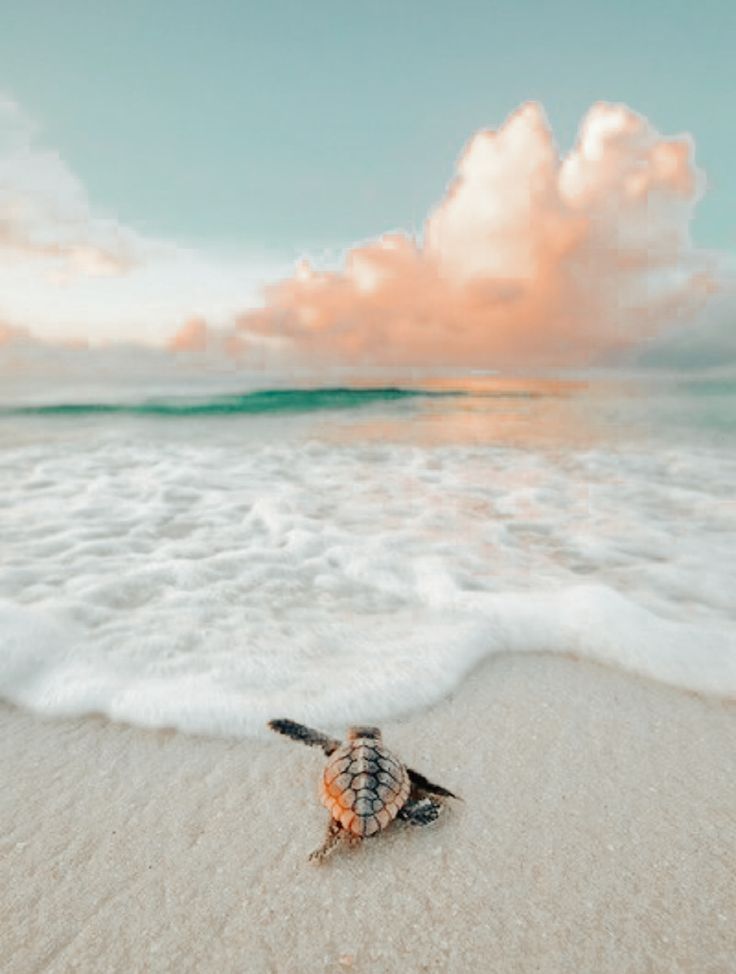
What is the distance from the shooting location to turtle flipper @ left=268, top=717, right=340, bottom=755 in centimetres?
261

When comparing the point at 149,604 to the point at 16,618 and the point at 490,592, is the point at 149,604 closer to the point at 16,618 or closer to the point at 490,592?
the point at 16,618

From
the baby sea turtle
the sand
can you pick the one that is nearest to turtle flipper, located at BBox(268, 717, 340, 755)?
the sand

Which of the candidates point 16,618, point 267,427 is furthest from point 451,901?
point 267,427

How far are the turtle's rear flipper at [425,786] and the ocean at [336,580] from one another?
1.86ft

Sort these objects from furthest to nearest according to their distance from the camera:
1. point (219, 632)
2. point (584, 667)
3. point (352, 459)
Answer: point (352, 459)
point (219, 632)
point (584, 667)

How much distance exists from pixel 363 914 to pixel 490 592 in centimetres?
290

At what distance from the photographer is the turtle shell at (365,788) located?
81.8 inches

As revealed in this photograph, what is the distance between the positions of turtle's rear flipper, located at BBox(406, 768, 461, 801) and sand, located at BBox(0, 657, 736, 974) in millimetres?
83

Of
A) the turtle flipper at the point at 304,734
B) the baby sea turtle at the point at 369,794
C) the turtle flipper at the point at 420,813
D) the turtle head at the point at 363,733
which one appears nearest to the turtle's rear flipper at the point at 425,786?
the baby sea turtle at the point at 369,794

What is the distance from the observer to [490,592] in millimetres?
4516

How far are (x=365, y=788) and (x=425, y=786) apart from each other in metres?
0.40

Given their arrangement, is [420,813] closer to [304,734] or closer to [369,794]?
[369,794]

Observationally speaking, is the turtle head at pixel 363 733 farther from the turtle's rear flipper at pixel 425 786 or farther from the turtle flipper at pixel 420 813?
the turtle flipper at pixel 420 813

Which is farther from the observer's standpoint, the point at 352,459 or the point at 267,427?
the point at 267,427
